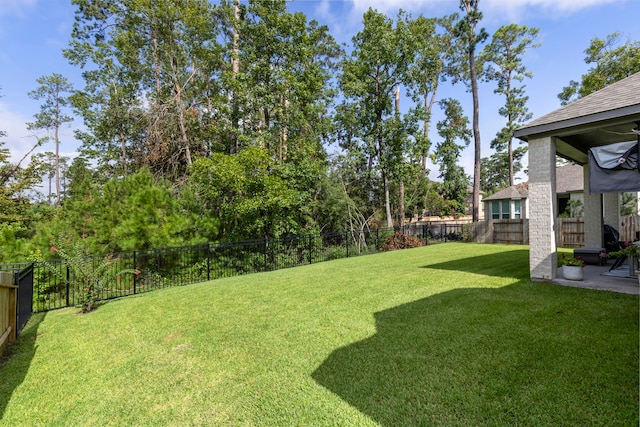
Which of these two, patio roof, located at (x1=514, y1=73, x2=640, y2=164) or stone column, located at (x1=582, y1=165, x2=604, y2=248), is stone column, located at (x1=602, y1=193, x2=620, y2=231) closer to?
stone column, located at (x1=582, y1=165, x2=604, y2=248)

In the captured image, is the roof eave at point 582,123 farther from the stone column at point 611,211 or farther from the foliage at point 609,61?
the foliage at point 609,61

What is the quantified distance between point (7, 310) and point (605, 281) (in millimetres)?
9869

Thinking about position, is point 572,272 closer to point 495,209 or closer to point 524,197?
point 524,197

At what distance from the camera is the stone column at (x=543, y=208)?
5793mm

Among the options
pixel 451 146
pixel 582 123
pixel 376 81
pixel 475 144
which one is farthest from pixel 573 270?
pixel 451 146

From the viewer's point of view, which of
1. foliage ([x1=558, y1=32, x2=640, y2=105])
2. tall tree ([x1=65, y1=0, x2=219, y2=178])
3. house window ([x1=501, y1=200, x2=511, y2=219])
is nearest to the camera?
tall tree ([x1=65, y1=0, x2=219, y2=178])

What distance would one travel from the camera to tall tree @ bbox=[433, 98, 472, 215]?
2367 centimetres

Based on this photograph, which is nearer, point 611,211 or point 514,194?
point 611,211

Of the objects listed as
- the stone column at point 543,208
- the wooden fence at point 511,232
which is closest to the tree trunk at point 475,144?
the wooden fence at point 511,232

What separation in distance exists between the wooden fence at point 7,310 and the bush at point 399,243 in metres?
13.4

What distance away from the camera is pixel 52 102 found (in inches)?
1042

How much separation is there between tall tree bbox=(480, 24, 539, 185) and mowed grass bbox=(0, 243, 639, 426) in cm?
2236

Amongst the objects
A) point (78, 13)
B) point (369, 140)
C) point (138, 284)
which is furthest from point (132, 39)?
point (369, 140)


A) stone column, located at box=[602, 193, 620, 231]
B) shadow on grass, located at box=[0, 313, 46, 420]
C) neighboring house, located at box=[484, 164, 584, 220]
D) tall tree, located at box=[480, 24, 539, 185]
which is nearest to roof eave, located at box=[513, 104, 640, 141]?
stone column, located at box=[602, 193, 620, 231]
